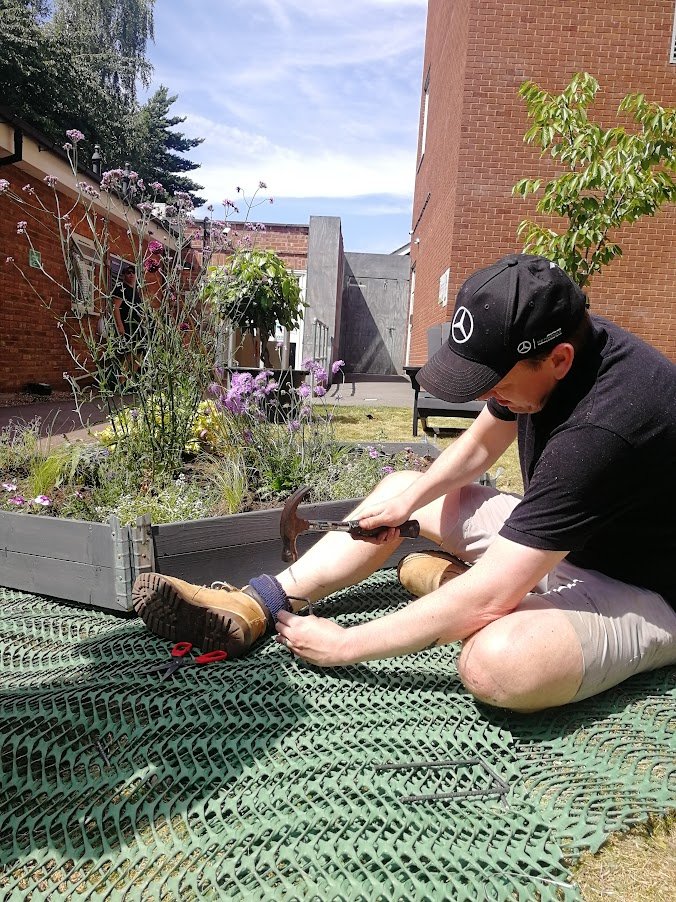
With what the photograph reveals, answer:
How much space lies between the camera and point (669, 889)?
1.13 meters

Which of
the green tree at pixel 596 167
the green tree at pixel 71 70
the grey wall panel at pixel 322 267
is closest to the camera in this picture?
the green tree at pixel 596 167

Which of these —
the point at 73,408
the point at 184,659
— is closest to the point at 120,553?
the point at 184,659

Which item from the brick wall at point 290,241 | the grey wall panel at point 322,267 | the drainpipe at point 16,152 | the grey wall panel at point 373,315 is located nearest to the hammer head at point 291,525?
the drainpipe at point 16,152

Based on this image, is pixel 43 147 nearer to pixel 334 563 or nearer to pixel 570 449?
pixel 334 563

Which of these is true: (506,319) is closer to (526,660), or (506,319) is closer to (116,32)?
(526,660)

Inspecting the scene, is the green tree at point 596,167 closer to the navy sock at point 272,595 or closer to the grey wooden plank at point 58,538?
the navy sock at point 272,595

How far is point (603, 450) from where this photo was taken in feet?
4.32

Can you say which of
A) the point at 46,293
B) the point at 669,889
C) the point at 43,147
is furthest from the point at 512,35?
the point at 669,889

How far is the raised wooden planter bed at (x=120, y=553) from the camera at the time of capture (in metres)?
2.11

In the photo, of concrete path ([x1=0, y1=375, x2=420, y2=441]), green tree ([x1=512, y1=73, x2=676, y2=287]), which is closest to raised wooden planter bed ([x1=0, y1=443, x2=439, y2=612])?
concrete path ([x1=0, y1=375, x2=420, y2=441])

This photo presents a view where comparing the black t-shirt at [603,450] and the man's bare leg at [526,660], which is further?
the man's bare leg at [526,660]

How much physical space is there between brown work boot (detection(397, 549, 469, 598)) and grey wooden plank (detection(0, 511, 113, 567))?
989 mm

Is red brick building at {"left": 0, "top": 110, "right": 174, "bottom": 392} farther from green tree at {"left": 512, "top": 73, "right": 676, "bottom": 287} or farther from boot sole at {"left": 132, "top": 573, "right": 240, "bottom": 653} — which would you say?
boot sole at {"left": 132, "top": 573, "right": 240, "bottom": 653}

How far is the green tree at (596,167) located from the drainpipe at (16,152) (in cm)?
554
